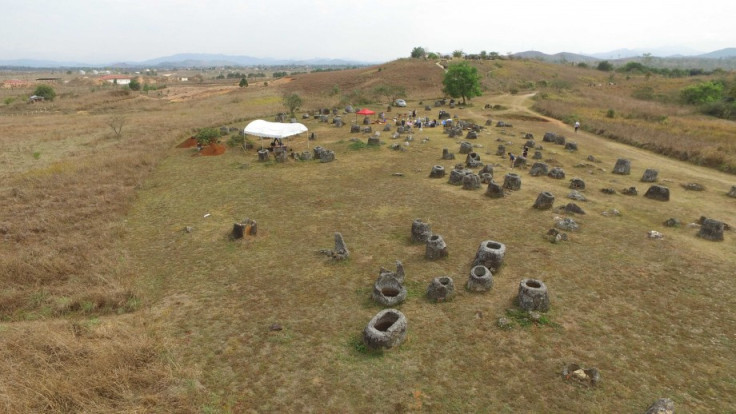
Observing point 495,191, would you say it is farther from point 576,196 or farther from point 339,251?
point 339,251

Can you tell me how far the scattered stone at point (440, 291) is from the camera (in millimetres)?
10875

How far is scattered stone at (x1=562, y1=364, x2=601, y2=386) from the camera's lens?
26.3 feet

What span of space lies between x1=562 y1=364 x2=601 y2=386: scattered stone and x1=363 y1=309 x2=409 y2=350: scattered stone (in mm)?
3627

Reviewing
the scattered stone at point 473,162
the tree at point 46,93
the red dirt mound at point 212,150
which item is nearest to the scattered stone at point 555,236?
the scattered stone at point 473,162

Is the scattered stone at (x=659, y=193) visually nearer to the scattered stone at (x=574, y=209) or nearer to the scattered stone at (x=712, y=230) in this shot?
the scattered stone at (x=712, y=230)

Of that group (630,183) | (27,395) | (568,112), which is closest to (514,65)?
(568,112)

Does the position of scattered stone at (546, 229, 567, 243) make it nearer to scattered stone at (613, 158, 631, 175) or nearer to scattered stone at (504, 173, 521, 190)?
scattered stone at (504, 173, 521, 190)

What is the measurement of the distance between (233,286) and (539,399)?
8.75 meters

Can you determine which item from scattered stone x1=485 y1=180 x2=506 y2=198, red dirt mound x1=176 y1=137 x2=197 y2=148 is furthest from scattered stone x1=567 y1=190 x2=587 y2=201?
red dirt mound x1=176 y1=137 x2=197 y2=148

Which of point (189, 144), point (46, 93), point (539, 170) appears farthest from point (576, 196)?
point (46, 93)

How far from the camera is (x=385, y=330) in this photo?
955cm

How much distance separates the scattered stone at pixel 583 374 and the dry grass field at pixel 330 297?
0.15 metres

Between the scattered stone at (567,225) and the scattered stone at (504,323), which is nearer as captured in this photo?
the scattered stone at (504,323)

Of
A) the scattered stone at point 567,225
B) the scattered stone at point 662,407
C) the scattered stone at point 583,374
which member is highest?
the scattered stone at point 567,225
